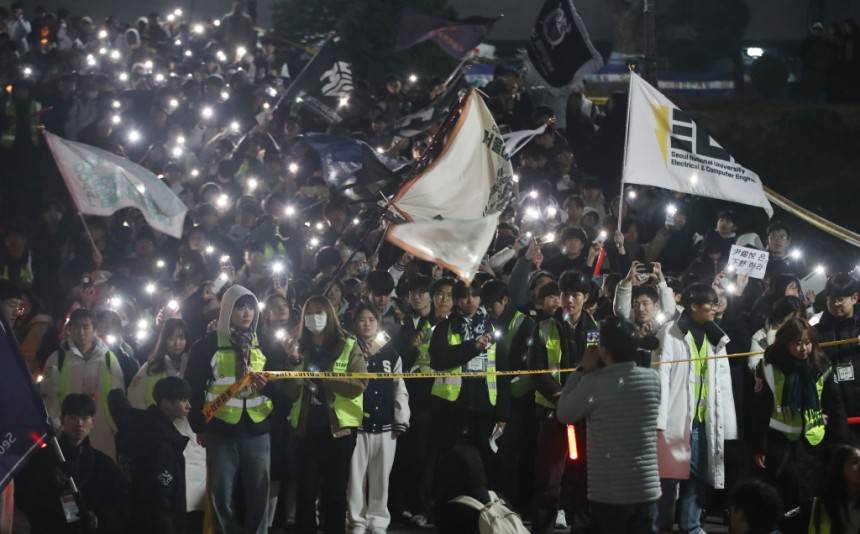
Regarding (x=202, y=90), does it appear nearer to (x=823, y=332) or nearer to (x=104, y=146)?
(x=104, y=146)

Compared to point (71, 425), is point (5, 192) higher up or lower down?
higher up

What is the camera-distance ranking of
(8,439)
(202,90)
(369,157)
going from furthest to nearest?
(202,90), (369,157), (8,439)

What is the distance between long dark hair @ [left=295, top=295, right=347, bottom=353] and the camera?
430 inches

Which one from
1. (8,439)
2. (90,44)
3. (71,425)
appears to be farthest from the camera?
(90,44)

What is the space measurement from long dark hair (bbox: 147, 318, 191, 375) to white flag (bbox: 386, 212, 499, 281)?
1984mm

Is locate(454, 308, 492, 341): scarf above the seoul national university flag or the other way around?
the other way around

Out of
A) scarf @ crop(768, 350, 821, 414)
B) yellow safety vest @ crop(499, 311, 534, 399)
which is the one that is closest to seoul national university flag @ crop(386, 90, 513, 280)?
yellow safety vest @ crop(499, 311, 534, 399)

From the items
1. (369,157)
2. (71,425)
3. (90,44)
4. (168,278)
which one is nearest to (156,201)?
(168,278)

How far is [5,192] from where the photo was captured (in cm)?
2041

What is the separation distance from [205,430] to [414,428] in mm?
2440

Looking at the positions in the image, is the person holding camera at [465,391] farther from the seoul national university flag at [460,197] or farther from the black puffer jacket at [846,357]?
the black puffer jacket at [846,357]

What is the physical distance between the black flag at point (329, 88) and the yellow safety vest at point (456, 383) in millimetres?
8427

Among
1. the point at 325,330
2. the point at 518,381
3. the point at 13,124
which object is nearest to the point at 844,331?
the point at 518,381

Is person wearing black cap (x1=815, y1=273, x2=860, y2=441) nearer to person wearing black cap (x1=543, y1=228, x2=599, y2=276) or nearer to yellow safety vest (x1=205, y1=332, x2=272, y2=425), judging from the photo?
person wearing black cap (x1=543, y1=228, x2=599, y2=276)
